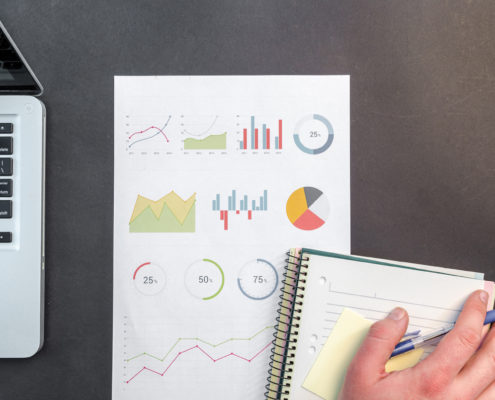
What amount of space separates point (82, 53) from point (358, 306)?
1.56ft

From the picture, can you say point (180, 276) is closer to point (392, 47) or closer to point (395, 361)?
point (395, 361)

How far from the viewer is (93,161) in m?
0.50

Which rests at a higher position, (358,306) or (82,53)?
(82,53)

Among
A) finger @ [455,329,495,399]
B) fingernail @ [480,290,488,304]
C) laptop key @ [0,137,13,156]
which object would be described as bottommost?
finger @ [455,329,495,399]

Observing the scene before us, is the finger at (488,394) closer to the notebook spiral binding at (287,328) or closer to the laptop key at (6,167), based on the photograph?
the notebook spiral binding at (287,328)

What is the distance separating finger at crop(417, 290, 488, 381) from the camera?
1.41 ft

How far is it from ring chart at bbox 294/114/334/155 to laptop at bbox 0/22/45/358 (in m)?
0.33

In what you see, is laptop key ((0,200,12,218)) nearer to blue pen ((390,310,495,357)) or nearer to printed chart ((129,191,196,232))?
printed chart ((129,191,196,232))

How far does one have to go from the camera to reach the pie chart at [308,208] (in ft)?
1.63

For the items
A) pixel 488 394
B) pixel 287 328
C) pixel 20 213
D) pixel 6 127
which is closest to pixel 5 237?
pixel 20 213

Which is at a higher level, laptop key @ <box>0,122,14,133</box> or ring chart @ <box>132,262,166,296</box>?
laptop key @ <box>0,122,14,133</box>

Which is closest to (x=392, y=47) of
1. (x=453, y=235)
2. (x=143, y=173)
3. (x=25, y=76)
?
(x=453, y=235)

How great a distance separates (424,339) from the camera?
0.46 meters

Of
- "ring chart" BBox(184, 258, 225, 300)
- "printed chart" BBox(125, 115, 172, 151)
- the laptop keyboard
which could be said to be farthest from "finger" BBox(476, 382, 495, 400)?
the laptop keyboard
